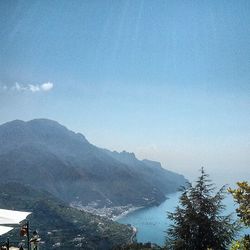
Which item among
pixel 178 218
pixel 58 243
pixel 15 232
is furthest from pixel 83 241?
pixel 178 218

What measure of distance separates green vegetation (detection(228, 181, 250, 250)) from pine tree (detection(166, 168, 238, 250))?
377 inches

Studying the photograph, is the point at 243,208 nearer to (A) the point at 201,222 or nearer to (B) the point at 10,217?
(A) the point at 201,222

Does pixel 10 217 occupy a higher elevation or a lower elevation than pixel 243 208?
lower

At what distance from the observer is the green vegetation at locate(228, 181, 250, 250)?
9214 millimetres

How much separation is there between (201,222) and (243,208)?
1005cm

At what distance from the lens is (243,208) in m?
9.41

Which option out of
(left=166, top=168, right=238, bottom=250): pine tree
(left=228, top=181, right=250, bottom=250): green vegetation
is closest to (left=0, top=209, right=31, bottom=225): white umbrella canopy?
(left=166, top=168, right=238, bottom=250): pine tree

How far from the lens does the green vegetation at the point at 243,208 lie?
9.21 metres

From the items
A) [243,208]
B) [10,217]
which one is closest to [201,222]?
[10,217]

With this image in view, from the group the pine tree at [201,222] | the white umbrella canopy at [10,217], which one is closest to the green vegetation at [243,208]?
the pine tree at [201,222]

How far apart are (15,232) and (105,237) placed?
155 feet

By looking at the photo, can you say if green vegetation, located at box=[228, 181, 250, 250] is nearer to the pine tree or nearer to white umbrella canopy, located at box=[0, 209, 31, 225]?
the pine tree

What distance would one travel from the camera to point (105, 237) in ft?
639

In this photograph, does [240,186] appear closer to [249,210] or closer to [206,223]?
[249,210]
